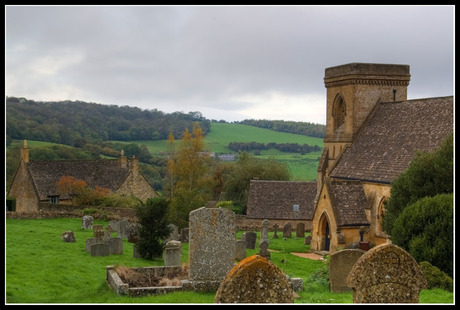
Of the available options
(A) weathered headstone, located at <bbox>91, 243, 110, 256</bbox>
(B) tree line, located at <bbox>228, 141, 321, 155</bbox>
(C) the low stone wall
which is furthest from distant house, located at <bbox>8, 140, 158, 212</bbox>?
(B) tree line, located at <bbox>228, 141, 321, 155</bbox>

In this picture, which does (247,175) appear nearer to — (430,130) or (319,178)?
(319,178)

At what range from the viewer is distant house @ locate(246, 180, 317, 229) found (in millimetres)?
50469

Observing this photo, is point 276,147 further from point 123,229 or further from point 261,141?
point 123,229

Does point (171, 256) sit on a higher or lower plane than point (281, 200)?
lower

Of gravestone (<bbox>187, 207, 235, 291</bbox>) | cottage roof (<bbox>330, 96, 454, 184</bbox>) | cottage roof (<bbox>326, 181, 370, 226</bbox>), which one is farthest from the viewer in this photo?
cottage roof (<bbox>326, 181, 370, 226</bbox>)

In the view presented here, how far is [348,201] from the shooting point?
3519cm

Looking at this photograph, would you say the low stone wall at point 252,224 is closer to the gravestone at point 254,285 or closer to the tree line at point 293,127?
the gravestone at point 254,285

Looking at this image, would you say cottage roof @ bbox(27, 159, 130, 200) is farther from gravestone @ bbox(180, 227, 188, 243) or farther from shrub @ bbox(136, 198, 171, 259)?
shrub @ bbox(136, 198, 171, 259)

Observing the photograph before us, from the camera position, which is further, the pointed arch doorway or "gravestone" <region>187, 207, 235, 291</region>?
the pointed arch doorway

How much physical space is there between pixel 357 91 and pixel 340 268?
81.6ft

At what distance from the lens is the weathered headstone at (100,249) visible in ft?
79.6

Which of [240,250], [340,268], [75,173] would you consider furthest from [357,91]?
[75,173]

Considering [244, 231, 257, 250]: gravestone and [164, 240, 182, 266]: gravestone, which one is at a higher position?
[164, 240, 182, 266]: gravestone

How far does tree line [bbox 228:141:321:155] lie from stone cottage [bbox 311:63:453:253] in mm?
87981
